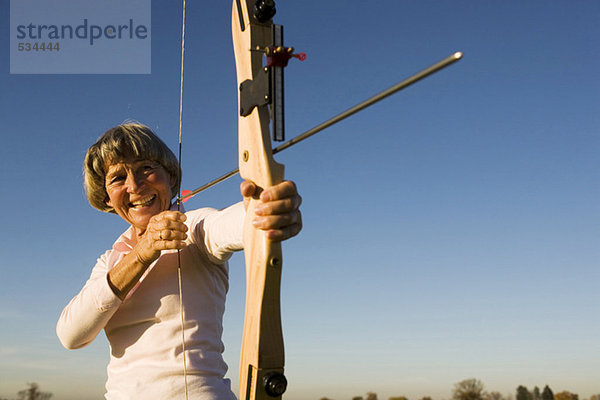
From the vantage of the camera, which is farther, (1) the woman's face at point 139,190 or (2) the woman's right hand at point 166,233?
(1) the woman's face at point 139,190

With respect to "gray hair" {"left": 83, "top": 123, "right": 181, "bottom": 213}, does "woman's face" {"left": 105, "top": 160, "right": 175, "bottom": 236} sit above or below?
below

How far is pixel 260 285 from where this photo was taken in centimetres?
149

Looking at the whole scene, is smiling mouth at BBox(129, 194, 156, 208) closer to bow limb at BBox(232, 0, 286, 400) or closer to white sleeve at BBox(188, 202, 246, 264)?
white sleeve at BBox(188, 202, 246, 264)

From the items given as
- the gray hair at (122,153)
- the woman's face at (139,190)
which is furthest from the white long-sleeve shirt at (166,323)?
the gray hair at (122,153)

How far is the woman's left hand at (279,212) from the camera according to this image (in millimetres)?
1380

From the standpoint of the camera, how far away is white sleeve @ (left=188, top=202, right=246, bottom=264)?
1671mm

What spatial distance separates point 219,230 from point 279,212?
430 mm

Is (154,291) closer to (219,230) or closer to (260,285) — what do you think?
(219,230)

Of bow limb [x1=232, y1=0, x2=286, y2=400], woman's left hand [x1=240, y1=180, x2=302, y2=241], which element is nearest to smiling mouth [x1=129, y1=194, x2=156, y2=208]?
bow limb [x1=232, y1=0, x2=286, y2=400]

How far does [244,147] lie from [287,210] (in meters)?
0.31

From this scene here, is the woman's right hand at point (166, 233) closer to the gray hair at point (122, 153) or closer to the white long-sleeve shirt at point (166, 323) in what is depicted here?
the white long-sleeve shirt at point (166, 323)

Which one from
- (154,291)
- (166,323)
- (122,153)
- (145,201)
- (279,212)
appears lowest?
(166,323)

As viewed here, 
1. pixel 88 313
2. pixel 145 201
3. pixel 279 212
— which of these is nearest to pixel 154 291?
pixel 88 313

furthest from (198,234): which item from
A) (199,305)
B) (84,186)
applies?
(84,186)
